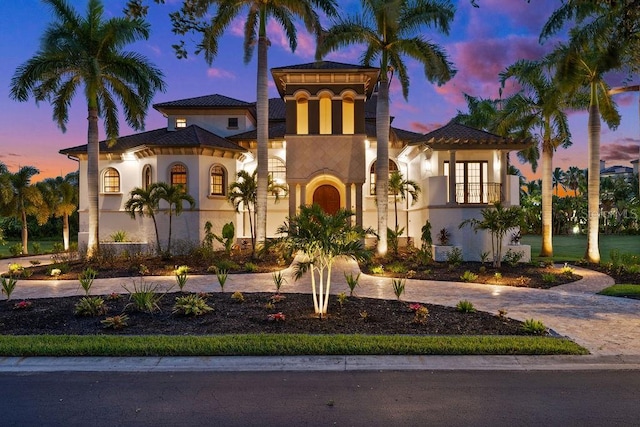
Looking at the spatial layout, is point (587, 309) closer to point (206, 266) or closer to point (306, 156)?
point (206, 266)

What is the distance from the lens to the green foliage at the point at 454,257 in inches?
770

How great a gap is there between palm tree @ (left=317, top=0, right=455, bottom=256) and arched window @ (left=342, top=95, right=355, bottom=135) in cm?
319

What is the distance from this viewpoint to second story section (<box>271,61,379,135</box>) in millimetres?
23422

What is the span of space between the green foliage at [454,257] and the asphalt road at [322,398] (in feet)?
43.4

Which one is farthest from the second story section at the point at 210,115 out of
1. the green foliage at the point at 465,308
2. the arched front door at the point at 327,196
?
the green foliage at the point at 465,308

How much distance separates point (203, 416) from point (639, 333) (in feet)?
26.7

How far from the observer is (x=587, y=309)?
420 inches

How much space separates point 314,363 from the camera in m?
6.79

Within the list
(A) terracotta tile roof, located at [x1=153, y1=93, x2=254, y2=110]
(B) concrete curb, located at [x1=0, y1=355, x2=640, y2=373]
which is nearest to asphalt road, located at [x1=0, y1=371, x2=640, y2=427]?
(B) concrete curb, located at [x1=0, y1=355, x2=640, y2=373]

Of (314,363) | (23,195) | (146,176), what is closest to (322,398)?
(314,363)

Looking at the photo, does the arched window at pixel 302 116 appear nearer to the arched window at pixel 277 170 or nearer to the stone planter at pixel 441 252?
the arched window at pixel 277 170

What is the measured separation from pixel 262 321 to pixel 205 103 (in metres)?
22.1

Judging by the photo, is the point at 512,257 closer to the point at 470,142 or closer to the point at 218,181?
the point at 470,142

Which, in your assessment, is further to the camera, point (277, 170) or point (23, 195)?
point (23, 195)
